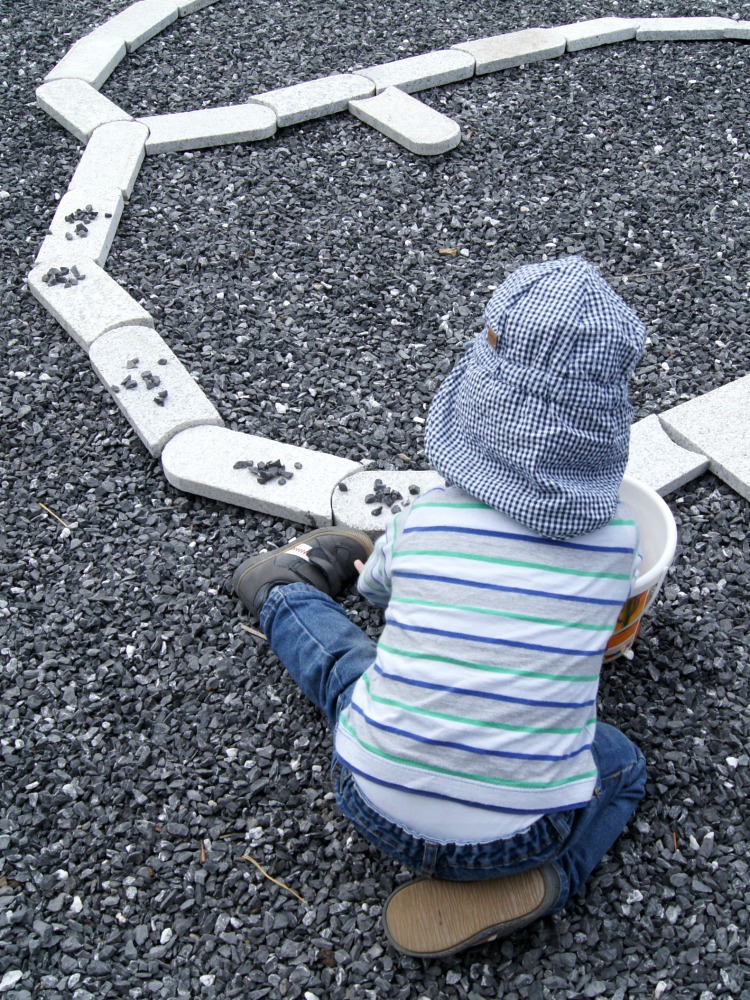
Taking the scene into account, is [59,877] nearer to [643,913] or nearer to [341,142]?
[643,913]

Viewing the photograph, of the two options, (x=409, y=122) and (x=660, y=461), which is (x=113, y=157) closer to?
(x=409, y=122)

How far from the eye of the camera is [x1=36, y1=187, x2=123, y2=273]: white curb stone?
336 centimetres

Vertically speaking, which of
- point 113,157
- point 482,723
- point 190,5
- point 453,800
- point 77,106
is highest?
point 190,5

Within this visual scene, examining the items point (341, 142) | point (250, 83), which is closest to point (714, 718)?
point (341, 142)

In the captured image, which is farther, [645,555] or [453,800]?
[645,555]

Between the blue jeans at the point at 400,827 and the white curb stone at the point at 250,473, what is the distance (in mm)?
351

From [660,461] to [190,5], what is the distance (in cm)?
377

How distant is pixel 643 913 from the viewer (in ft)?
5.92

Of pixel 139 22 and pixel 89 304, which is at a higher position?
pixel 139 22

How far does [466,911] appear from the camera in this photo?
1668mm

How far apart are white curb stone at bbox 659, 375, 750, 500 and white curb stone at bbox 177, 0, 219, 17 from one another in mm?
3595

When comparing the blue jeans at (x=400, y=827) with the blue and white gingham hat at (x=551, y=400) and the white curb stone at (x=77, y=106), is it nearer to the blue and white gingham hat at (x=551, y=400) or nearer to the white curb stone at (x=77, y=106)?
the blue and white gingham hat at (x=551, y=400)

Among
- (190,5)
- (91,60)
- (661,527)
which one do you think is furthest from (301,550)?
(190,5)

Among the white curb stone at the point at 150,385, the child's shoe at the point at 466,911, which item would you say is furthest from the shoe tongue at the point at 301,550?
the child's shoe at the point at 466,911
